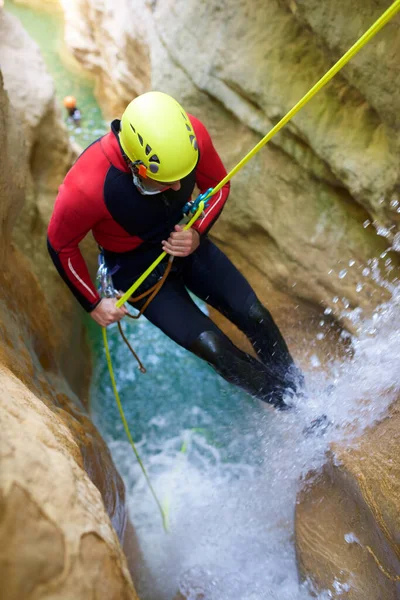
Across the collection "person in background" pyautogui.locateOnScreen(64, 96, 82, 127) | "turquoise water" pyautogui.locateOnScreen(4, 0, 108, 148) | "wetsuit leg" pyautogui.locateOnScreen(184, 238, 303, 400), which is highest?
"wetsuit leg" pyautogui.locateOnScreen(184, 238, 303, 400)

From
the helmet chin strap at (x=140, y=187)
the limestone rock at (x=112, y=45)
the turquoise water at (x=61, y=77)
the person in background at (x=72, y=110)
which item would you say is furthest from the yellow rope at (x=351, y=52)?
the person in background at (x=72, y=110)

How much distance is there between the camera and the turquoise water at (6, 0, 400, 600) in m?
2.22

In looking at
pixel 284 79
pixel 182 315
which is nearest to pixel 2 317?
pixel 182 315

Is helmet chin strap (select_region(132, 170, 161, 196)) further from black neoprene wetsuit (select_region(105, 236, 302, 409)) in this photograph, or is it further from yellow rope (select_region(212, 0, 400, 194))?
yellow rope (select_region(212, 0, 400, 194))

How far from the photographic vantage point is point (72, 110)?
5246 mm

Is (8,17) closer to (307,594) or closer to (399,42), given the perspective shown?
(399,42)

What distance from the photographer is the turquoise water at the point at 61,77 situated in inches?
208

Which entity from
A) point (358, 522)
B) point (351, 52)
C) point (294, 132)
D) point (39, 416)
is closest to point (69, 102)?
point (294, 132)

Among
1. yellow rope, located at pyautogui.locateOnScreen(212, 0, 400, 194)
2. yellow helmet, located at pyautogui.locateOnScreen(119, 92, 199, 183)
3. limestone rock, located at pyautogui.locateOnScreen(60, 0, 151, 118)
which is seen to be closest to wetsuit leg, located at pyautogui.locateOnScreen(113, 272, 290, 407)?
yellow helmet, located at pyautogui.locateOnScreen(119, 92, 199, 183)

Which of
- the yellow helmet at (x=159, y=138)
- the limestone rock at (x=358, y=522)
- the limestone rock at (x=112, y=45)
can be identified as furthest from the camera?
the limestone rock at (x=112, y=45)

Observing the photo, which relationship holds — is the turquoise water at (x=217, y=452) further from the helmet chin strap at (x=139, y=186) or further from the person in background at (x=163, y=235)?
the helmet chin strap at (x=139, y=186)

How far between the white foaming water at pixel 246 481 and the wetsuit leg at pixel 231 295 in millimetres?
366

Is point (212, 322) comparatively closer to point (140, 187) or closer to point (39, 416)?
point (140, 187)

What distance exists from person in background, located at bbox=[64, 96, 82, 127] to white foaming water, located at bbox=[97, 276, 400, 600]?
12.0ft
